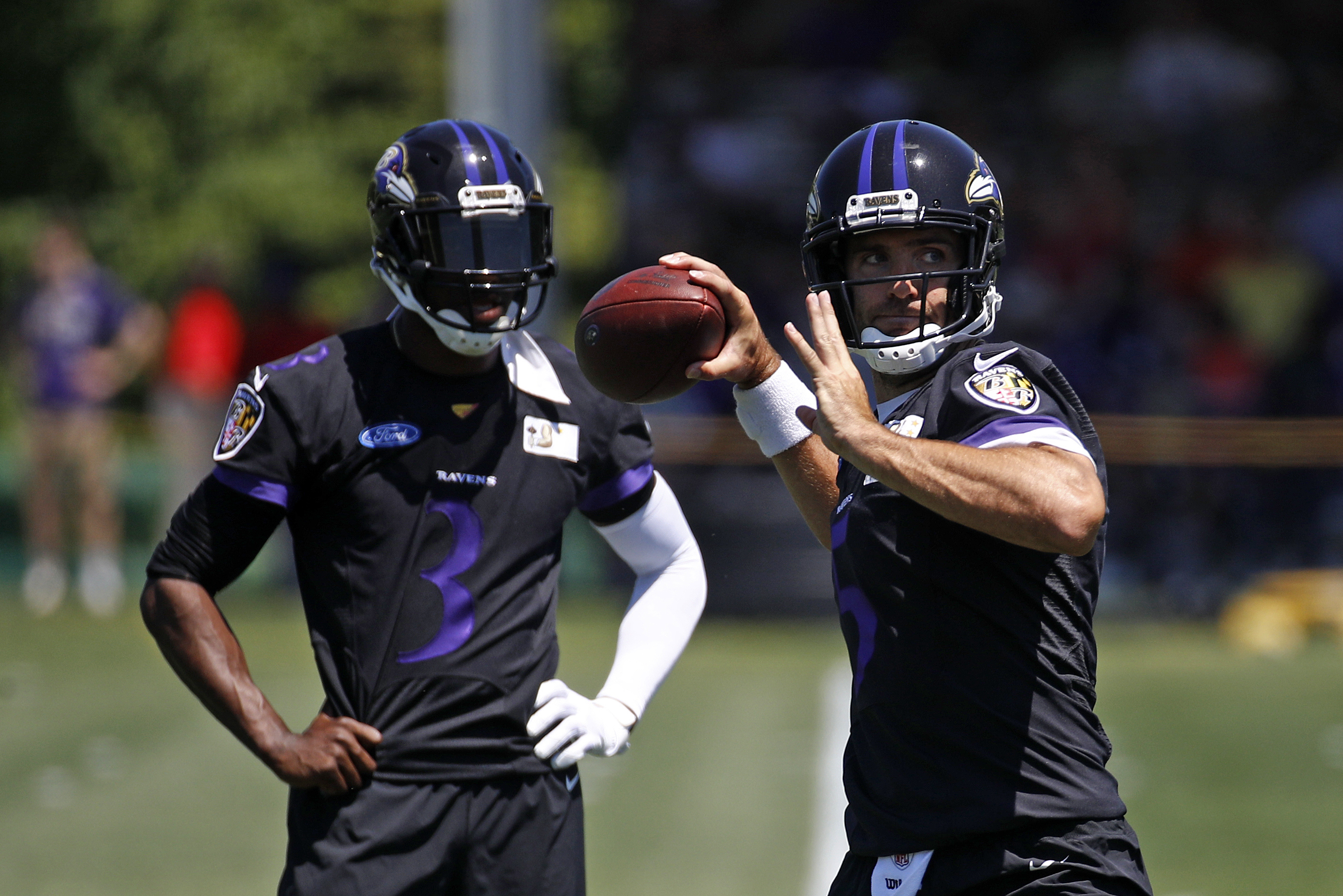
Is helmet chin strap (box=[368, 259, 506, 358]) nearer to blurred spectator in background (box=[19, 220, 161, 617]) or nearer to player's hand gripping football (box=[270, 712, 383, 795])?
player's hand gripping football (box=[270, 712, 383, 795])

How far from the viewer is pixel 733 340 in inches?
120

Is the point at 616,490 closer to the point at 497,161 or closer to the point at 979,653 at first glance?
the point at 497,161

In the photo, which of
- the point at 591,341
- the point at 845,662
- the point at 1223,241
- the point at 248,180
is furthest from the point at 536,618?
the point at 248,180

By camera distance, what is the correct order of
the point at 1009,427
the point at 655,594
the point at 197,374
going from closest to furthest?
1. the point at 1009,427
2. the point at 655,594
3. the point at 197,374

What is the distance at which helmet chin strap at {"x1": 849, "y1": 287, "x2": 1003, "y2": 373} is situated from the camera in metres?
2.75

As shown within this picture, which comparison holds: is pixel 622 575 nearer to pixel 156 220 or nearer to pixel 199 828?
pixel 199 828

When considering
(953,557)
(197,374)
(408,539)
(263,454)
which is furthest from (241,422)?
(197,374)

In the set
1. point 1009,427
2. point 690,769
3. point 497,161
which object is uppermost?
point 497,161

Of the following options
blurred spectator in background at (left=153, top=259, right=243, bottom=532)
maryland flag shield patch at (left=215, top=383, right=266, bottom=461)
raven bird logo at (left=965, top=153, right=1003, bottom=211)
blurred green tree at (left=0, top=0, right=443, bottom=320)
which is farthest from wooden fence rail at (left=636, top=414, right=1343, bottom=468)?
blurred green tree at (left=0, top=0, right=443, bottom=320)

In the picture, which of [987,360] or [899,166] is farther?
[899,166]

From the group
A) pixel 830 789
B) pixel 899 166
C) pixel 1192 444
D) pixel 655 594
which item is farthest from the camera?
pixel 1192 444

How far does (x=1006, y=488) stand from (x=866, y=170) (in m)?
0.72

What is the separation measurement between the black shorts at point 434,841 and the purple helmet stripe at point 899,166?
1.37 m

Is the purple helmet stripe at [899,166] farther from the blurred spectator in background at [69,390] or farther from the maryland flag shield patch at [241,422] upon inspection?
the blurred spectator in background at [69,390]
